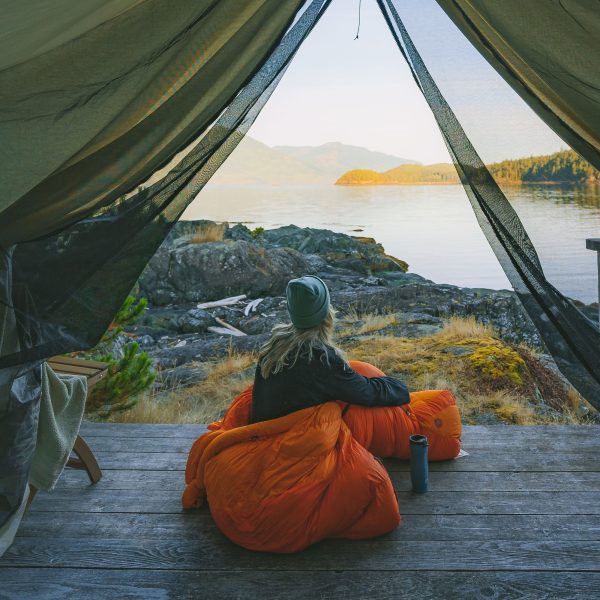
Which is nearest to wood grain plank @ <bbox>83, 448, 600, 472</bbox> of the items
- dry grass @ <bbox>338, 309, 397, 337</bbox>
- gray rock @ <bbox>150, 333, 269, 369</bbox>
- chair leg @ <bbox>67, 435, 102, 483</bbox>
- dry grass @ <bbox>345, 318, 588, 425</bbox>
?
chair leg @ <bbox>67, 435, 102, 483</bbox>

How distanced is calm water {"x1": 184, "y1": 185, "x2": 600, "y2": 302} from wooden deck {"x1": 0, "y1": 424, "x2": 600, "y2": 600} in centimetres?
86

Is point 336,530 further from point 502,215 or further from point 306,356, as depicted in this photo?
point 502,215

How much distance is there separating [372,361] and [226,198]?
13740 millimetres

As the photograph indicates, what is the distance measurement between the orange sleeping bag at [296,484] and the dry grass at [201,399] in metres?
2.26

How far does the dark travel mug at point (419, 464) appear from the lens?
2.44 m

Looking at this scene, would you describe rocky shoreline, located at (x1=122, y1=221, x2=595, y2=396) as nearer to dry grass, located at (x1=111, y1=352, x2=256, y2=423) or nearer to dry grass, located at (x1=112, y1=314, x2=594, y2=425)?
dry grass, located at (x1=111, y1=352, x2=256, y2=423)

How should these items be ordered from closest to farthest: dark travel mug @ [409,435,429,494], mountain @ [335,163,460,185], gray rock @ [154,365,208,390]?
dark travel mug @ [409,435,429,494] < gray rock @ [154,365,208,390] < mountain @ [335,163,460,185]

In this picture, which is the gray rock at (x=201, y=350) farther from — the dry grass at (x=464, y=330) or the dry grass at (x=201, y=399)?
the dry grass at (x=464, y=330)

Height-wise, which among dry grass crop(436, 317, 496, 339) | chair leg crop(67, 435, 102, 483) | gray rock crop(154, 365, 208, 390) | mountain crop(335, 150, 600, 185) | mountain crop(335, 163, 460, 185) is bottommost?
gray rock crop(154, 365, 208, 390)

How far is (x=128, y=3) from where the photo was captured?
168 centimetres

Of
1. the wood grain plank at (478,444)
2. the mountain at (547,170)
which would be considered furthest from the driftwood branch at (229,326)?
the mountain at (547,170)

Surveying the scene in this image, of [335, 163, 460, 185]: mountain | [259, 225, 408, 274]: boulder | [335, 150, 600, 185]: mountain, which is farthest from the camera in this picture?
[335, 163, 460, 185]: mountain

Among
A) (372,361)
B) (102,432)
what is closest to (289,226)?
(372,361)

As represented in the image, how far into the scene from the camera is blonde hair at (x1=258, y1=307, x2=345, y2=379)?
2.26 meters
